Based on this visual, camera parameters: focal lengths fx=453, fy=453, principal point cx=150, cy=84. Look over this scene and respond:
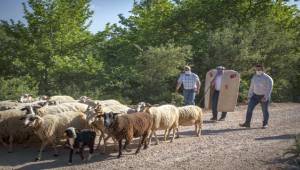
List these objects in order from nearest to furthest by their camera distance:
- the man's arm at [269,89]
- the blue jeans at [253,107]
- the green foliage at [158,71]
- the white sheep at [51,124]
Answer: the white sheep at [51,124] → the man's arm at [269,89] → the blue jeans at [253,107] → the green foliage at [158,71]

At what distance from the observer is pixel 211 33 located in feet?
87.6

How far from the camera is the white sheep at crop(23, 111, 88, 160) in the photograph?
477 inches

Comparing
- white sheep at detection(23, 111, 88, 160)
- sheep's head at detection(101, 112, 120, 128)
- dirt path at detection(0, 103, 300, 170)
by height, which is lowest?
dirt path at detection(0, 103, 300, 170)

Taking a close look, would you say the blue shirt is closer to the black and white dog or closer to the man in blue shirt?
the man in blue shirt

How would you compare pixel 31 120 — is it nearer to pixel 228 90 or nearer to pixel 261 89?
pixel 261 89

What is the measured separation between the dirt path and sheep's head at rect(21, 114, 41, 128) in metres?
0.91

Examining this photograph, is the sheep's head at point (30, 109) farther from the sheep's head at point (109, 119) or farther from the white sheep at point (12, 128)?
the sheep's head at point (109, 119)

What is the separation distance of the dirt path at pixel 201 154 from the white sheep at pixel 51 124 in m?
0.49

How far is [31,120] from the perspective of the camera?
1209cm

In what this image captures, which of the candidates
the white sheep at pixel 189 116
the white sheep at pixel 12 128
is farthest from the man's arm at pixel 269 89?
the white sheep at pixel 12 128

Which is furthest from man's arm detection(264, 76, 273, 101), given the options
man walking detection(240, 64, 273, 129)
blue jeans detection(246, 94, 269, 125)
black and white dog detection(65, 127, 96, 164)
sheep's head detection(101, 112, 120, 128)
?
black and white dog detection(65, 127, 96, 164)


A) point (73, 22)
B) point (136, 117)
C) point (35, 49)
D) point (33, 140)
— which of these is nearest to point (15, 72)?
point (35, 49)

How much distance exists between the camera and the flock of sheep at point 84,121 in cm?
1202

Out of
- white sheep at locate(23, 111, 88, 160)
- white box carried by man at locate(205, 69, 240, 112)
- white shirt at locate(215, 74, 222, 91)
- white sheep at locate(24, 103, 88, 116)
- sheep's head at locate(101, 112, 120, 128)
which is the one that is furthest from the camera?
white box carried by man at locate(205, 69, 240, 112)
